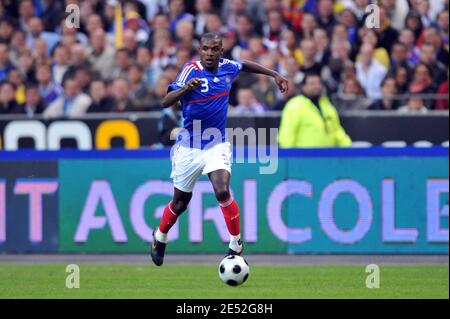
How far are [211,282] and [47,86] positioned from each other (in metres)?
7.26

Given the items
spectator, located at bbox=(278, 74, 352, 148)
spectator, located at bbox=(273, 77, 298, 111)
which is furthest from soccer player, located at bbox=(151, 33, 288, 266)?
spectator, located at bbox=(273, 77, 298, 111)

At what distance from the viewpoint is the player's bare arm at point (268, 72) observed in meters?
11.6

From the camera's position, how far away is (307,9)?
19.3m

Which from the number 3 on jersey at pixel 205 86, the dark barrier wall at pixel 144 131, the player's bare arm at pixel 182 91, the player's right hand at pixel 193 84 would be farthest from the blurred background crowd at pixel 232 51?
the player's right hand at pixel 193 84

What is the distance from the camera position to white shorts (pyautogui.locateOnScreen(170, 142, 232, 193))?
1171cm

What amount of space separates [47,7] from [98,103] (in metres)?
3.16

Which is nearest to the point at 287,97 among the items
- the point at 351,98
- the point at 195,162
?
the point at 351,98

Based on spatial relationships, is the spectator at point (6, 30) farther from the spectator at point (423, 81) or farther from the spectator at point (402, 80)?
the spectator at point (423, 81)

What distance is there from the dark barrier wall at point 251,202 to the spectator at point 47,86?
295 cm

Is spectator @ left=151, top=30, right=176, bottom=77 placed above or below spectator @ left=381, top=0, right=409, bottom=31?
below

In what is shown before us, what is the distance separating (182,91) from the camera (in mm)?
11055

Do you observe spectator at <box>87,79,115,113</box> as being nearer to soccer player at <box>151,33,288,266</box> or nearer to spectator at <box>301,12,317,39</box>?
spectator at <box>301,12,317,39</box>

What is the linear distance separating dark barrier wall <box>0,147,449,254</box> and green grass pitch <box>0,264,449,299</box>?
1.20 m
